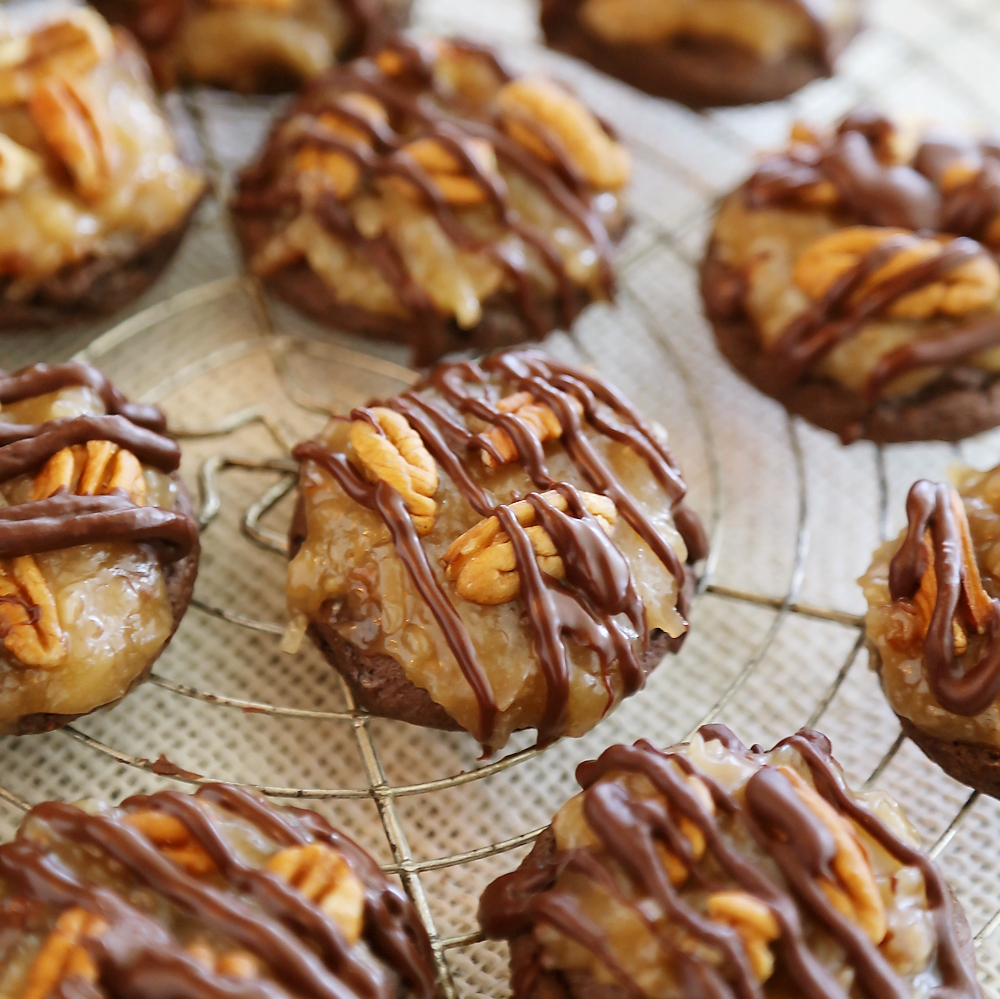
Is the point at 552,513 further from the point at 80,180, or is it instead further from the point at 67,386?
the point at 80,180

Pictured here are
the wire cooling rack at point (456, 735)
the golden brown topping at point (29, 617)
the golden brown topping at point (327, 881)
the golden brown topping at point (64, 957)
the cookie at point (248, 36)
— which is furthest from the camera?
the cookie at point (248, 36)

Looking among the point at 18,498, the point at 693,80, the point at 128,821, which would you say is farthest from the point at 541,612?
the point at 693,80

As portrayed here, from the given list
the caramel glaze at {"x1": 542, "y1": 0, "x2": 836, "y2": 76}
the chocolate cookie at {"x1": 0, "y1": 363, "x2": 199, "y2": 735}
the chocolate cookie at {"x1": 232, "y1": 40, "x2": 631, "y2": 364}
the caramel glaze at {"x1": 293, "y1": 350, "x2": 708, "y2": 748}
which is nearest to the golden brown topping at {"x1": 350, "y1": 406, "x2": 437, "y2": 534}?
the caramel glaze at {"x1": 293, "y1": 350, "x2": 708, "y2": 748}

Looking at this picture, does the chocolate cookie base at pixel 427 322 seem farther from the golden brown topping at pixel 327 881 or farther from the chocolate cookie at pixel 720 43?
the golden brown topping at pixel 327 881

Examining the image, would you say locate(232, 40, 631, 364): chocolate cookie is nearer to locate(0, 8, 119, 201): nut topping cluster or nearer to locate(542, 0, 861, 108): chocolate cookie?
locate(0, 8, 119, 201): nut topping cluster

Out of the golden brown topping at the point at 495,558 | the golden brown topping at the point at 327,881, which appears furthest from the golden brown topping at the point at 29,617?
the golden brown topping at the point at 495,558

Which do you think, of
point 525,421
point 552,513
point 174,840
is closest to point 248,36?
point 525,421
